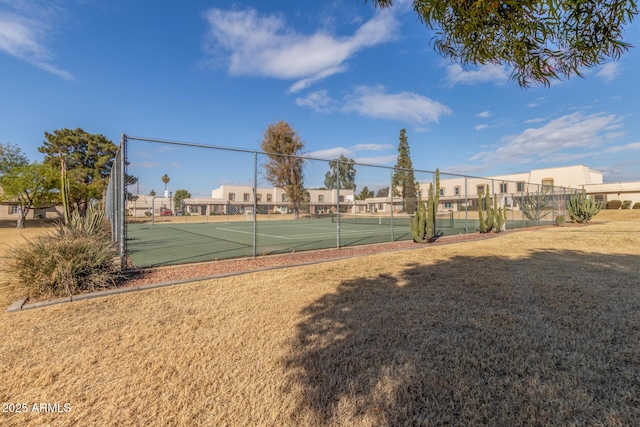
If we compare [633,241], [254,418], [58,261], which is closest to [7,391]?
[254,418]

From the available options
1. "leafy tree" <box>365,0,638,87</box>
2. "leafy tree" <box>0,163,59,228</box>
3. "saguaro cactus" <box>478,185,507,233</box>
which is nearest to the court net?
"saguaro cactus" <box>478,185,507,233</box>

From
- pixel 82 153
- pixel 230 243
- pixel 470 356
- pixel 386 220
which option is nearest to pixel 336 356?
pixel 470 356

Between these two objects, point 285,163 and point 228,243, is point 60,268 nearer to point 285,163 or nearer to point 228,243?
point 228,243

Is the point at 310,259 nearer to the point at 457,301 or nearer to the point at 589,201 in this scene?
the point at 457,301

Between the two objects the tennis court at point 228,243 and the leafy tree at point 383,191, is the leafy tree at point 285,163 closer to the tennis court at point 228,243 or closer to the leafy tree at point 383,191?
the leafy tree at point 383,191

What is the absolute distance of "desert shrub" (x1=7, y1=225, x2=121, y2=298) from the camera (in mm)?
4164

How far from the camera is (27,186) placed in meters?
21.5

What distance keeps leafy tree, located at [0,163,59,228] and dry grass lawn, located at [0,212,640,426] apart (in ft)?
81.7

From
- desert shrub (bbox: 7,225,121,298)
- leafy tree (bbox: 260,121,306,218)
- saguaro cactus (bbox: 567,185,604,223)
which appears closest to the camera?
desert shrub (bbox: 7,225,121,298)

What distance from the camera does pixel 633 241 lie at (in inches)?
364

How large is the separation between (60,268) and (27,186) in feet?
80.7

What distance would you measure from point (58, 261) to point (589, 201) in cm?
2468

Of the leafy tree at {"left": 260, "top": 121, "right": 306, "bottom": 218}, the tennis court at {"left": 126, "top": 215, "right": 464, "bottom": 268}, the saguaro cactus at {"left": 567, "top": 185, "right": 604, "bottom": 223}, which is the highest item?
the leafy tree at {"left": 260, "top": 121, "right": 306, "bottom": 218}

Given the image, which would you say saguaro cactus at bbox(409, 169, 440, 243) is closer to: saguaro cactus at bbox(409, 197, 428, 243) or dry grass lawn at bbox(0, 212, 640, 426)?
saguaro cactus at bbox(409, 197, 428, 243)
